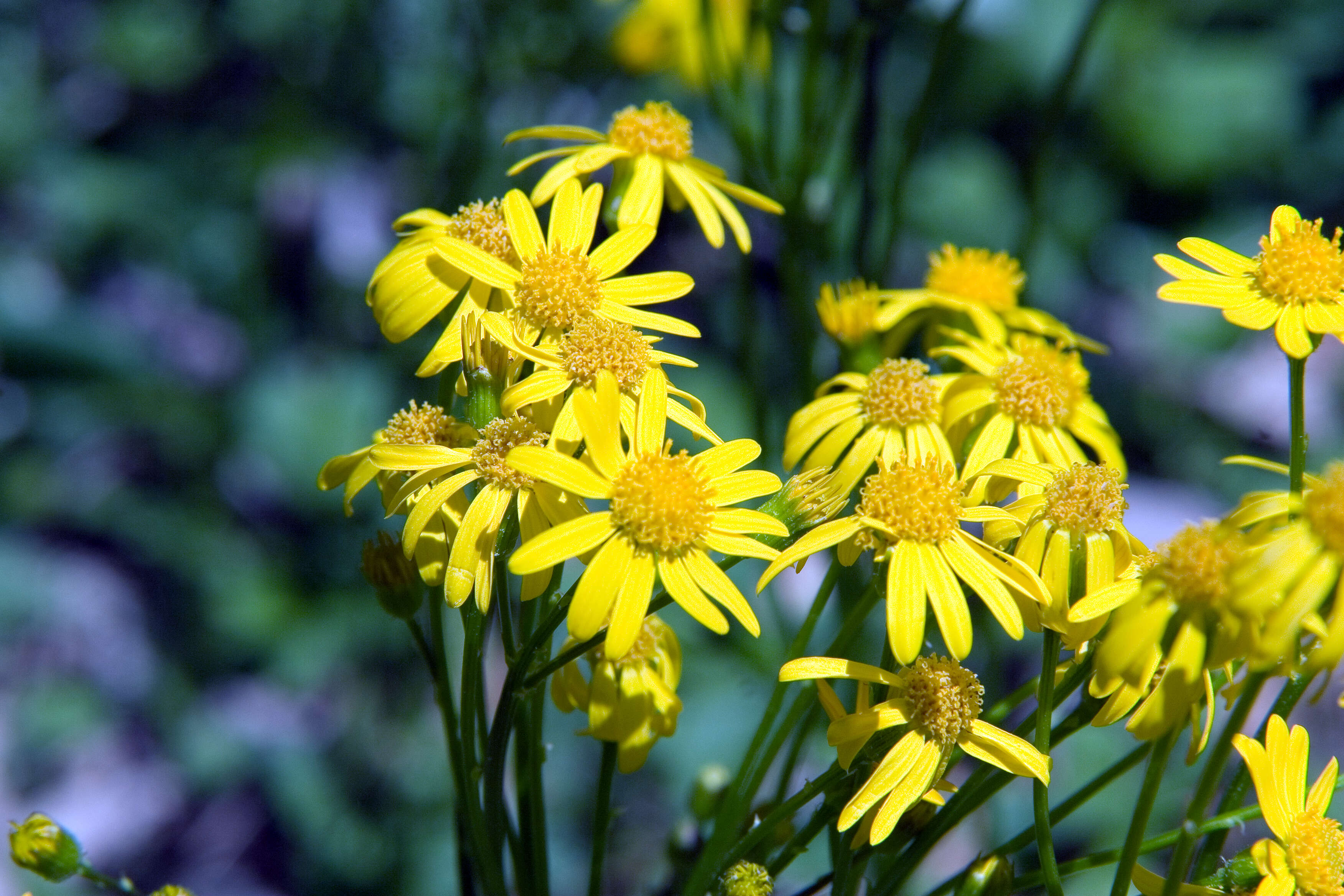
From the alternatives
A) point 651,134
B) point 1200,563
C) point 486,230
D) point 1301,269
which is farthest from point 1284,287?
point 486,230

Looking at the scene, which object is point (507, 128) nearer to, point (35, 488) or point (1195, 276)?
point (35, 488)

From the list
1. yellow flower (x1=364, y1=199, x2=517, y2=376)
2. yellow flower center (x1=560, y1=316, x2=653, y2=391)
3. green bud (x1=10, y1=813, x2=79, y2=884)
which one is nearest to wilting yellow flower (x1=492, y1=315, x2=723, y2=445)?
yellow flower center (x1=560, y1=316, x2=653, y2=391)

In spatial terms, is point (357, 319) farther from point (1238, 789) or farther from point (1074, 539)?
point (1238, 789)

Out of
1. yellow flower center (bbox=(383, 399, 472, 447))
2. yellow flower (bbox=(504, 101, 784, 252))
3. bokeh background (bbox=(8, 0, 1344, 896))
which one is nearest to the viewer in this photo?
yellow flower center (bbox=(383, 399, 472, 447))

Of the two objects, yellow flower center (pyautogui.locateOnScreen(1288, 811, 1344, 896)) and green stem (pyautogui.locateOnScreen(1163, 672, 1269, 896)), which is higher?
green stem (pyautogui.locateOnScreen(1163, 672, 1269, 896))

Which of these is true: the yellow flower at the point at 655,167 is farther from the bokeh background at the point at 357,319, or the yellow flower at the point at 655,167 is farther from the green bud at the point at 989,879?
the green bud at the point at 989,879

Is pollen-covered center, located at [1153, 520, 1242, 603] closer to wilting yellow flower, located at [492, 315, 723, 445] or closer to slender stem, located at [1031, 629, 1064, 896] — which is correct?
slender stem, located at [1031, 629, 1064, 896]
